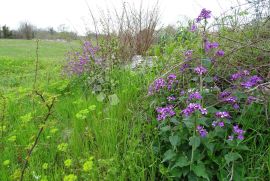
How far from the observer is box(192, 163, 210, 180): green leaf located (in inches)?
51.6

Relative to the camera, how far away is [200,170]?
1335mm

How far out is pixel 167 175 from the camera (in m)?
1.47

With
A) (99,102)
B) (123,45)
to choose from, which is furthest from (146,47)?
(99,102)

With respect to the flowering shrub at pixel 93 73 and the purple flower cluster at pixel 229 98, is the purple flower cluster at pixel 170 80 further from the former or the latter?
the flowering shrub at pixel 93 73

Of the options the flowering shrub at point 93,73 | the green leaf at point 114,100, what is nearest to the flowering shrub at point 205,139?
the green leaf at point 114,100

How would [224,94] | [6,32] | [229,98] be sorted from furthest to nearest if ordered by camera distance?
[6,32]
[224,94]
[229,98]

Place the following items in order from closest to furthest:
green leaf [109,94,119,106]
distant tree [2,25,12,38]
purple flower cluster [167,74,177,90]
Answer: purple flower cluster [167,74,177,90]
green leaf [109,94,119,106]
distant tree [2,25,12,38]

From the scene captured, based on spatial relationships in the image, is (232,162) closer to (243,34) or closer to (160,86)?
(160,86)

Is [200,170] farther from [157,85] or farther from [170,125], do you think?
[157,85]

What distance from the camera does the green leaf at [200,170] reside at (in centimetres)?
131

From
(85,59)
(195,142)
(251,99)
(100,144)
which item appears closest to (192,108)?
(195,142)

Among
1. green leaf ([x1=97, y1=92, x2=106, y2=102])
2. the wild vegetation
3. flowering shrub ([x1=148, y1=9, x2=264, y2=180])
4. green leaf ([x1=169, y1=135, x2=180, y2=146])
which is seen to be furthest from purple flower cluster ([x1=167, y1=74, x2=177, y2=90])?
green leaf ([x1=97, y1=92, x2=106, y2=102])

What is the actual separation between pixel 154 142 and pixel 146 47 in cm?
311

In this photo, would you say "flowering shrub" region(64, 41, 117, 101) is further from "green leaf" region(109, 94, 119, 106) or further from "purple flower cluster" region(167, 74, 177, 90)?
"purple flower cluster" region(167, 74, 177, 90)
